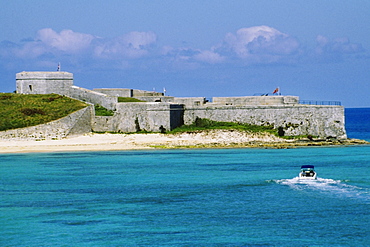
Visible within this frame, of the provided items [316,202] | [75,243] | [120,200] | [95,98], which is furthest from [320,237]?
[95,98]

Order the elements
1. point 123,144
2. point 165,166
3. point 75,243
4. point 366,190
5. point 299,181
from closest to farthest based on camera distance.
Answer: point 75,243 < point 366,190 < point 299,181 < point 165,166 < point 123,144

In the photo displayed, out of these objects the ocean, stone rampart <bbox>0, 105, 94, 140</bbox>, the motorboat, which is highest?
stone rampart <bbox>0, 105, 94, 140</bbox>

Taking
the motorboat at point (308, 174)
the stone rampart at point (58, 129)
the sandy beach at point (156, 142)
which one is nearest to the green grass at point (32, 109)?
the stone rampart at point (58, 129)

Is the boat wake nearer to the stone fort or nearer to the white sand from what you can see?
the white sand

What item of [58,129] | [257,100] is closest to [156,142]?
[58,129]

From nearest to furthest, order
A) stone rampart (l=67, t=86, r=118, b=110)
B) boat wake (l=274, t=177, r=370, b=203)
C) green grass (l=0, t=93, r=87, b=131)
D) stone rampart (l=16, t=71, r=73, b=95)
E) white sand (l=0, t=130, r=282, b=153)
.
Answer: boat wake (l=274, t=177, r=370, b=203) → white sand (l=0, t=130, r=282, b=153) → green grass (l=0, t=93, r=87, b=131) → stone rampart (l=67, t=86, r=118, b=110) → stone rampart (l=16, t=71, r=73, b=95)

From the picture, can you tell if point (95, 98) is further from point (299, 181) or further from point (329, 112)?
point (299, 181)

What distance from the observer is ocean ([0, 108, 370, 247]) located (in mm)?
23344

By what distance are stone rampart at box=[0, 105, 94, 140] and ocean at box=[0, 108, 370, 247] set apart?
36.1 ft

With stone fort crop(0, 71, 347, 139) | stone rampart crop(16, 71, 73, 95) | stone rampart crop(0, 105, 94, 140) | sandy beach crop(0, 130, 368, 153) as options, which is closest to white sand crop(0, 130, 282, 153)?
sandy beach crop(0, 130, 368, 153)

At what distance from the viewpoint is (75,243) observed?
73.9ft

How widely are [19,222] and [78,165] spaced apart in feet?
65.0

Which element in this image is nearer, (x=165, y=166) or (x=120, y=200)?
(x=120, y=200)

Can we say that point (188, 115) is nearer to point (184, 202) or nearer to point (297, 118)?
point (297, 118)
